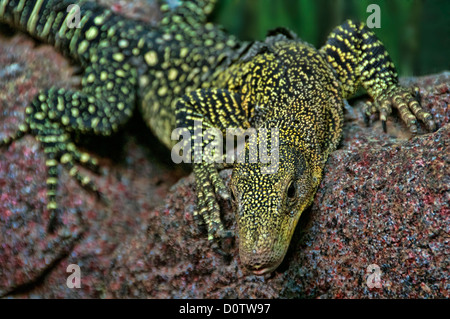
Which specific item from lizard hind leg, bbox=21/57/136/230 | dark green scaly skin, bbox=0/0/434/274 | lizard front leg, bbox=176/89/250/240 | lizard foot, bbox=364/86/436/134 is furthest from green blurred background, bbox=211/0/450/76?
lizard hind leg, bbox=21/57/136/230

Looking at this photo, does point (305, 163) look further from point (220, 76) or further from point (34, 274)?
point (34, 274)

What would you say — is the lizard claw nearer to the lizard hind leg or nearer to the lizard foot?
the lizard foot

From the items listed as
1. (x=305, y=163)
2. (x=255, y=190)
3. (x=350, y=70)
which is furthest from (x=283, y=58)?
(x=255, y=190)

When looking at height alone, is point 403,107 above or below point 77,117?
above

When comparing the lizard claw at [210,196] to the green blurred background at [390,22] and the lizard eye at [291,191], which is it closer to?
the lizard eye at [291,191]

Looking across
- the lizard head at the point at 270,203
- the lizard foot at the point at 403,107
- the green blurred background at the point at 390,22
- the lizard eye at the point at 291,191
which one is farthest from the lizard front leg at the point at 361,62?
the lizard eye at the point at 291,191

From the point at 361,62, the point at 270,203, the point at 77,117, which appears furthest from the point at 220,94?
the point at 270,203

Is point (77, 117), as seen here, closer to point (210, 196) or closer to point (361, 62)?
point (210, 196)
